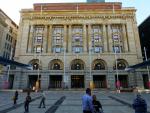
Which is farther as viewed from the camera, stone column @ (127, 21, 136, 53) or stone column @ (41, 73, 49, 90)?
stone column @ (127, 21, 136, 53)

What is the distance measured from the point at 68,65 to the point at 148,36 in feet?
104

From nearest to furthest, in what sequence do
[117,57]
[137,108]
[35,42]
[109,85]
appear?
[137,108] → [109,85] → [117,57] → [35,42]

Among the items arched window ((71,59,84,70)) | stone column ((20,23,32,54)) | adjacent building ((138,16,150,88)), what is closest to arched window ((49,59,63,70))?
arched window ((71,59,84,70))

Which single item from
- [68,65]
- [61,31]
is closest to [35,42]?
[61,31]

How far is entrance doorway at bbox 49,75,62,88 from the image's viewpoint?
54875 mm

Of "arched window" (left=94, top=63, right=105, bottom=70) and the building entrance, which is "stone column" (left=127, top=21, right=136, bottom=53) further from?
the building entrance

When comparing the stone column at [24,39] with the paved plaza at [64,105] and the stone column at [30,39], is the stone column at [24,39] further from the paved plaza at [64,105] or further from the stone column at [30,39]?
the paved plaza at [64,105]

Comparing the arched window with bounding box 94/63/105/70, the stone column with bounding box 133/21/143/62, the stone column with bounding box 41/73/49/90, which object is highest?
the stone column with bounding box 133/21/143/62

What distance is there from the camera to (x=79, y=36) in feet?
195

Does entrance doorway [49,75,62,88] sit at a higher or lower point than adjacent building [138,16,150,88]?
lower

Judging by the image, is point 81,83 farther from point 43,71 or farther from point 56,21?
point 56,21

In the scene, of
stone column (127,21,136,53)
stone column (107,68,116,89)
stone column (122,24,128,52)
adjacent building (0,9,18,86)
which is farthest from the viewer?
adjacent building (0,9,18,86)

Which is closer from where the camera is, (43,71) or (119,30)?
(43,71)

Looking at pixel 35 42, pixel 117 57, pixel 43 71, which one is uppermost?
pixel 35 42
